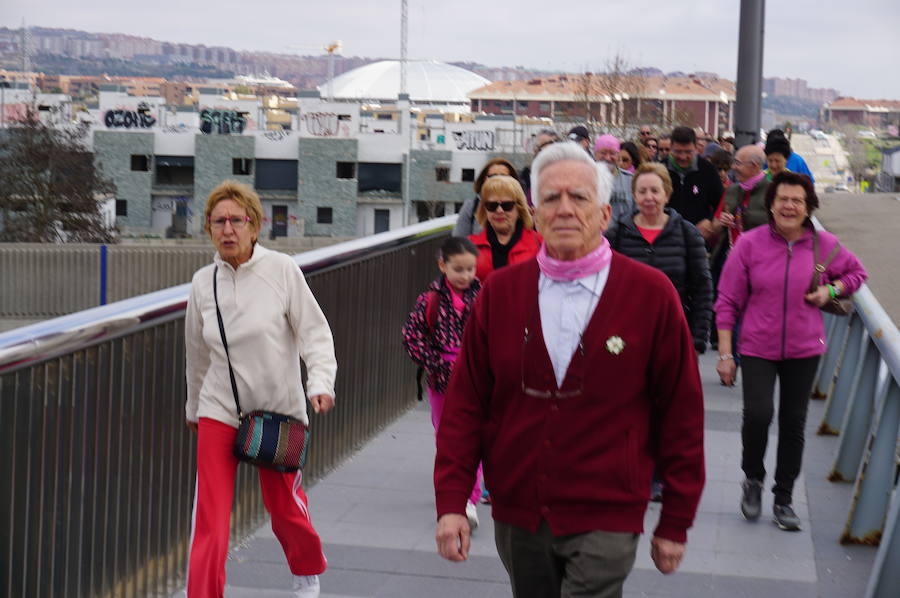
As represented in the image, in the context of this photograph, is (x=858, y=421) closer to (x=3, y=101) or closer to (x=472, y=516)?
(x=472, y=516)

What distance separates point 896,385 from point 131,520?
12.2 feet

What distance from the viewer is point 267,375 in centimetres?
532

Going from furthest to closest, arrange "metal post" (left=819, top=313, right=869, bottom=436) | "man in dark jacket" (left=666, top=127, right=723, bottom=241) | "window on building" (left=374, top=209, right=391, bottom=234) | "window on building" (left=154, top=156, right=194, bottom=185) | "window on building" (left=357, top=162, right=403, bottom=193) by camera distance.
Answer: "window on building" (left=374, top=209, right=391, bottom=234)
"window on building" (left=357, top=162, right=403, bottom=193)
"window on building" (left=154, top=156, right=194, bottom=185)
"man in dark jacket" (left=666, top=127, right=723, bottom=241)
"metal post" (left=819, top=313, right=869, bottom=436)

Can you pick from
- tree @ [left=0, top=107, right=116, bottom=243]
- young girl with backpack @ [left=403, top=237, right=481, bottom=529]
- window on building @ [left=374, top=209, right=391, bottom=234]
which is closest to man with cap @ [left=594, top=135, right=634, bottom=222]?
young girl with backpack @ [left=403, top=237, right=481, bottom=529]

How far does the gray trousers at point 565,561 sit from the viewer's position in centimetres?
364

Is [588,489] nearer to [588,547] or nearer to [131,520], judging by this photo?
[588,547]

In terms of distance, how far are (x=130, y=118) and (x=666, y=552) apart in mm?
126283

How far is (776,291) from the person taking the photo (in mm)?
6906

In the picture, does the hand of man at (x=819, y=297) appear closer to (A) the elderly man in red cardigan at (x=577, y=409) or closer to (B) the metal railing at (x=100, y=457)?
(B) the metal railing at (x=100, y=457)

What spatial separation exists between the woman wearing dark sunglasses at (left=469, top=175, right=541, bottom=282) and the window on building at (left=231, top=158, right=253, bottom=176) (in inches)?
4248

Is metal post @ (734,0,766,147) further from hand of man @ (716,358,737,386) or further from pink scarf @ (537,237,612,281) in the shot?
pink scarf @ (537,237,612,281)

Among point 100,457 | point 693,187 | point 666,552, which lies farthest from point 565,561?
point 693,187

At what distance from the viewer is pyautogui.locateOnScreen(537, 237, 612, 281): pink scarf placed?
12.0 ft

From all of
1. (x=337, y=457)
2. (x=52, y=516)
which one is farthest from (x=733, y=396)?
(x=52, y=516)
